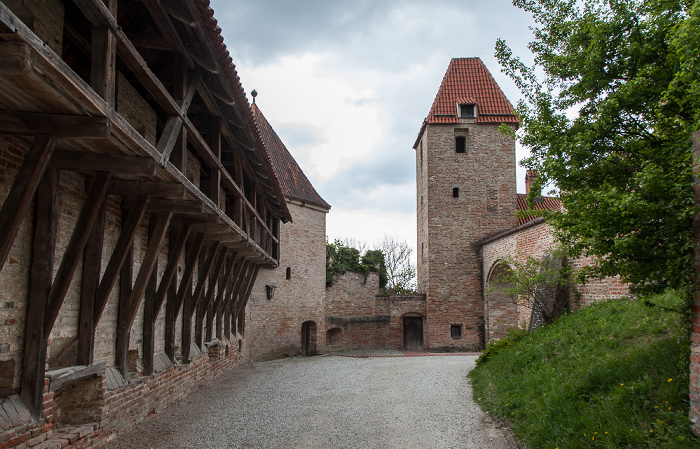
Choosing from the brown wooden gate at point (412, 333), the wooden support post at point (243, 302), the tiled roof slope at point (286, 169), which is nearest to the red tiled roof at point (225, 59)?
the wooden support post at point (243, 302)

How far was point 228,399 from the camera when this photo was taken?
8.48m

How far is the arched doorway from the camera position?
1794cm

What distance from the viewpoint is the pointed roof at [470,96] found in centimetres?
2119

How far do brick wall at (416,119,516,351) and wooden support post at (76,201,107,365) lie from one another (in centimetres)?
1581

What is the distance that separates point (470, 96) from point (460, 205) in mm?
5264

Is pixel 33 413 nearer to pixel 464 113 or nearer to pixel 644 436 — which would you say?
pixel 644 436

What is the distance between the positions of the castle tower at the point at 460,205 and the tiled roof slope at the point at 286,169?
16.4 feet

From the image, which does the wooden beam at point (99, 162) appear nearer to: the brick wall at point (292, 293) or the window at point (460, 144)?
the brick wall at point (292, 293)

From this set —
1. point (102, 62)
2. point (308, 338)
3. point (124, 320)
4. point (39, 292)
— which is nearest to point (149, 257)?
point (124, 320)

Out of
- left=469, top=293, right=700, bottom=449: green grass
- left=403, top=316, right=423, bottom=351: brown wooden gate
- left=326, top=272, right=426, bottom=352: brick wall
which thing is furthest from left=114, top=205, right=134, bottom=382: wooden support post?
left=403, top=316, right=423, bottom=351: brown wooden gate

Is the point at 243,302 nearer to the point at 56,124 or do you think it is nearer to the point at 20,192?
the point at 20,192

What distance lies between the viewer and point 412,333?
2125cm

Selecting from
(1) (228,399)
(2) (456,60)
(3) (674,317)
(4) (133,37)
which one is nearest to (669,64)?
(3) (674,317)

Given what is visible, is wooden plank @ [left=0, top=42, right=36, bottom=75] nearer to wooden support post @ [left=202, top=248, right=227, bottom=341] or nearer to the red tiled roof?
the red tiled roof
